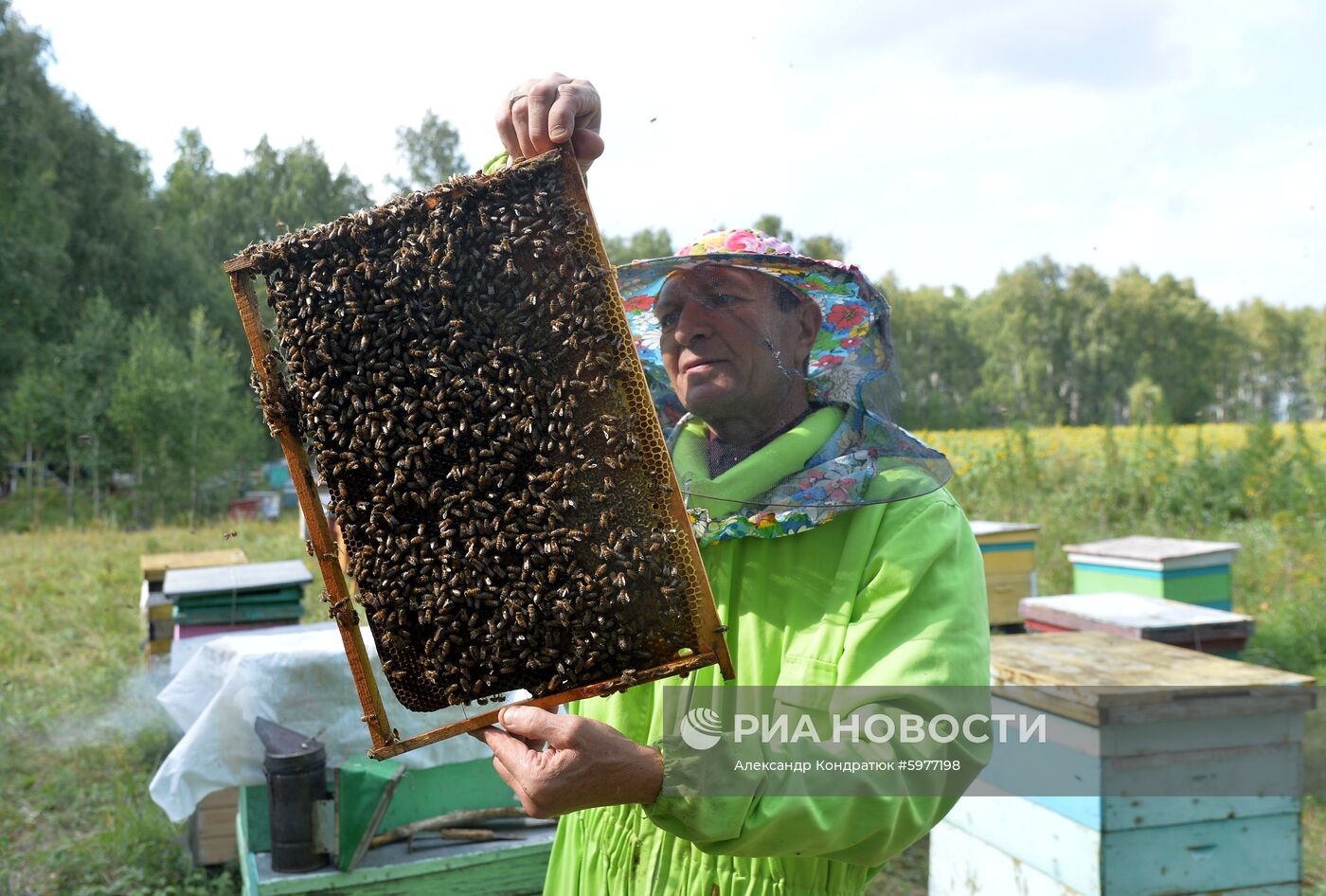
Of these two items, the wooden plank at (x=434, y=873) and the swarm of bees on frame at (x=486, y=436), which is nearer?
the swarm of bees on frame at (x=486, y=436)

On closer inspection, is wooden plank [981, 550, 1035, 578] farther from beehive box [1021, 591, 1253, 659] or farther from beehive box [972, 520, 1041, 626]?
beehive box [1021, 591, 1253, 659]

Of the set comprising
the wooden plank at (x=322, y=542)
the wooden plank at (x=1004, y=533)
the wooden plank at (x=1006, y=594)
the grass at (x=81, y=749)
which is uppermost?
the wooden plank at (x=322, y=542)

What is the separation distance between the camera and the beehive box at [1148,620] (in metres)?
5.53

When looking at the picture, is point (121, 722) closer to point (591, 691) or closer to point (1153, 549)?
point (591, 691)

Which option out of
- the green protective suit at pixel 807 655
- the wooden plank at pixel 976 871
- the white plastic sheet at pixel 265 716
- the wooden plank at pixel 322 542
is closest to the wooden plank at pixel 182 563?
the white plastic sheet at pixel 265 716

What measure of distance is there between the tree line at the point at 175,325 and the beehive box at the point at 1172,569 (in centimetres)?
404

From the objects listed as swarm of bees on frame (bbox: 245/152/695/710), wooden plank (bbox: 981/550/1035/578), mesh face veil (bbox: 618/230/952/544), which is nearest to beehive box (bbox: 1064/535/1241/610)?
wooden plank (bbox: 981/550/1035/578)

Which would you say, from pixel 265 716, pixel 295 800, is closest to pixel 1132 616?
pixel 295 800

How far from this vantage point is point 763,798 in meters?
1.58

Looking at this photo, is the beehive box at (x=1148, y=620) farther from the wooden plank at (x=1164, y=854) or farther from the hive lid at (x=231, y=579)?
the hive lid at (x=231, y=579)

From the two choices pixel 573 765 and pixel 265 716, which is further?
pixel 265 716

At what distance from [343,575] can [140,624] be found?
32.8 ft

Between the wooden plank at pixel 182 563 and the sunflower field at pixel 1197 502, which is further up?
the wooden plank at pixel 182 563

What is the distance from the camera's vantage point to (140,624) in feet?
33.6
